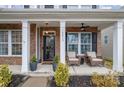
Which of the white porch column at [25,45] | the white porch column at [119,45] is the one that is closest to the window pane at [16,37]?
the white porch column at [25,45]

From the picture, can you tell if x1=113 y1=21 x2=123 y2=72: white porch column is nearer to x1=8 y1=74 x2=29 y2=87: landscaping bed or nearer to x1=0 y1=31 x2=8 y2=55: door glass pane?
x1=8 y1=74 x2=29 y2=87: landscaping bed

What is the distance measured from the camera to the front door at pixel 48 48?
1772cm

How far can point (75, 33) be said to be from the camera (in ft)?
59.3

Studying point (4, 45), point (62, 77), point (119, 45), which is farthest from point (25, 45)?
point (119, 45)

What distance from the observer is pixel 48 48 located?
17797mm

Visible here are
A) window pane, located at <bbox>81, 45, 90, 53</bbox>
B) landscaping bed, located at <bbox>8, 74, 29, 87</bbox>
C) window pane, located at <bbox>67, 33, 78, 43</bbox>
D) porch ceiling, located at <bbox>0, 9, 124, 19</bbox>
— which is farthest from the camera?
window pane, located at <bbox>67, 33, 78, 43</bbox>

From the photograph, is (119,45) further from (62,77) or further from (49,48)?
(49,48)

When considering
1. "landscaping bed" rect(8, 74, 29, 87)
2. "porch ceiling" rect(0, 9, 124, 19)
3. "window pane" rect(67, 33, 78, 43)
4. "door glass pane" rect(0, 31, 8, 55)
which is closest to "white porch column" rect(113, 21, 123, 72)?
"porch ceiling" rect(0, 9, 124, 19)

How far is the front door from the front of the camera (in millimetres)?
17719

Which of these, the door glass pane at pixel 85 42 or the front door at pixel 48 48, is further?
the door glass pane at pixel 85 42

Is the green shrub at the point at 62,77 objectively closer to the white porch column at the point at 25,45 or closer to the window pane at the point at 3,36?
the white porch column at the point at 25,45

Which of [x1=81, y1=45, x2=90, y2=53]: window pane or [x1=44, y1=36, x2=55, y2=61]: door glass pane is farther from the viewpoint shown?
[x1=81, y1=45, x2=90, y2=53]: window pane

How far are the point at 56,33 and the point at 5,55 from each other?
4.39m
